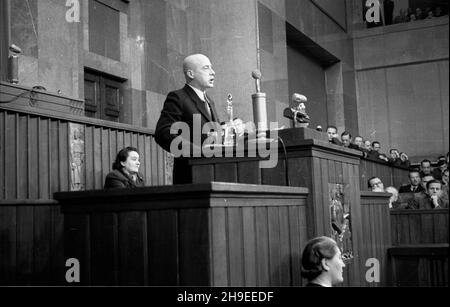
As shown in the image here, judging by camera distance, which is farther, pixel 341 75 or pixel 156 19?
pixel 341 75

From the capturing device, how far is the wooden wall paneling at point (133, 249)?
2348 mm

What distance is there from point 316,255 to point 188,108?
123cm

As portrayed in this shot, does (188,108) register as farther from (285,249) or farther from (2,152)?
(2,152)

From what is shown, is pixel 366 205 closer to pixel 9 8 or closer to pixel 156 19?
pixel 9 8

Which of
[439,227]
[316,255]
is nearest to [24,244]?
[316,255]

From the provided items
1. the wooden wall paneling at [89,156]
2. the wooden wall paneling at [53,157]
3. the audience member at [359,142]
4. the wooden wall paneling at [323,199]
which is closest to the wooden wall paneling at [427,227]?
the audience member at [359,142]

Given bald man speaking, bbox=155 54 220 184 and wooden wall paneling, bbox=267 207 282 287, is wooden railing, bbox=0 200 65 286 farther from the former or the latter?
wooden wall paneling, bbox=267 207 282 287

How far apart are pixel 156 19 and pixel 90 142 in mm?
2988

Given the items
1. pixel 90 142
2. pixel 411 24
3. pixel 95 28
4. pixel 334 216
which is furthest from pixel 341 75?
pixel 334 216

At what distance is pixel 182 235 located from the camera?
7.32 ft

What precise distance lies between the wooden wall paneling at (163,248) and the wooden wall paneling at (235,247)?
202mm

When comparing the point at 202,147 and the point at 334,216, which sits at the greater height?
the point at 202,147

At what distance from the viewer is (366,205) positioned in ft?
12.9
